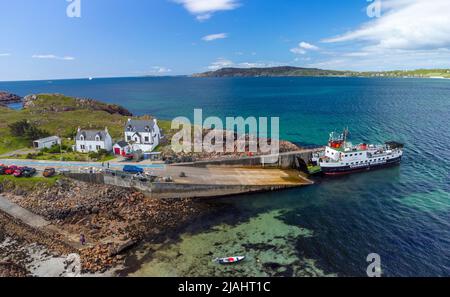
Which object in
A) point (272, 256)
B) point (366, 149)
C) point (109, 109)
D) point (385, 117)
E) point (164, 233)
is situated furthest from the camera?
point (109, 109)

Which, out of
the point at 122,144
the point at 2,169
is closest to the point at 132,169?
the point at 122,144

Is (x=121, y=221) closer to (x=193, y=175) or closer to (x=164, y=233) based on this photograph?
(x=164, y=233)

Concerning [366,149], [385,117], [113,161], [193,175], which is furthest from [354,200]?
[385,117]

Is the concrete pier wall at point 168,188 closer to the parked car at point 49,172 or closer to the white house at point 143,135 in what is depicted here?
the parked car at point 49,172

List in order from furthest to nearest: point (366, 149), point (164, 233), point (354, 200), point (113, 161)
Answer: point (366, 149), point (113, 161), point (354, 200), point (164, 233)

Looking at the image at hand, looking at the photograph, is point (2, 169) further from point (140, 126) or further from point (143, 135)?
point (140, 126)

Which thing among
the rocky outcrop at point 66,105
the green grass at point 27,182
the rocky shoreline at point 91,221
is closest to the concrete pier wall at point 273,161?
the rocky shoreline at point 91,221
